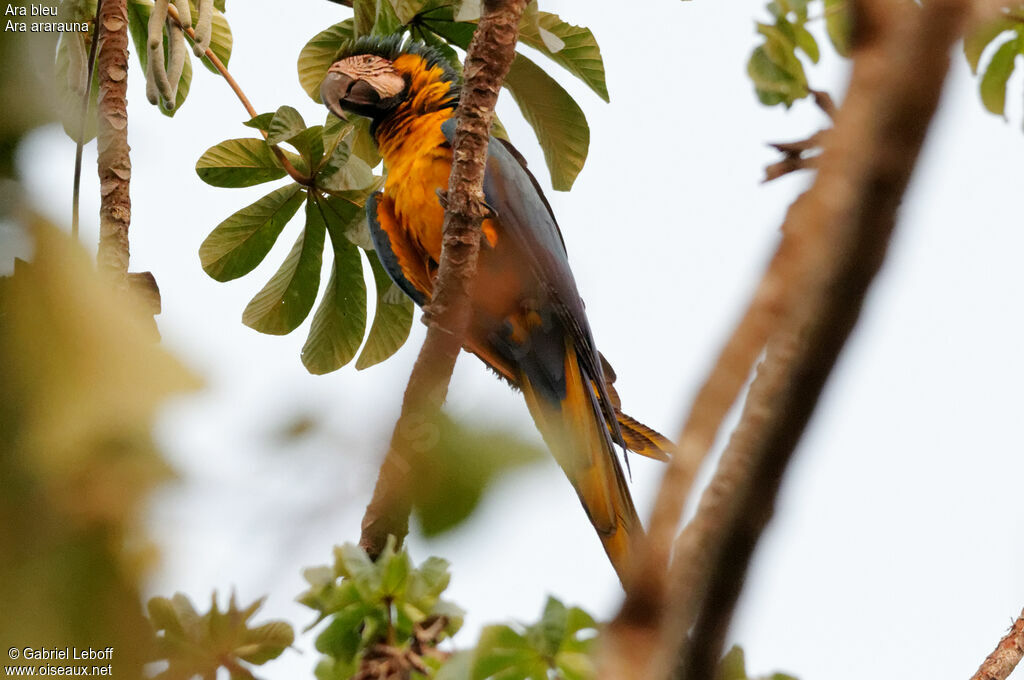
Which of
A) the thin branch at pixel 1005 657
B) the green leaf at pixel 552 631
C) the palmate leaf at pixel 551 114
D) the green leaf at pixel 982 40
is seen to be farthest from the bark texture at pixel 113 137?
the green leaf at pixel 982 40

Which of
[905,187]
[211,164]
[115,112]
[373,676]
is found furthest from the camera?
[211,164]

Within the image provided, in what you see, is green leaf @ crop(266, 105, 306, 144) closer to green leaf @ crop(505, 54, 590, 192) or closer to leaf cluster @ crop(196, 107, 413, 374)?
leaf cluster @ crop(196, 107, 413, 374)

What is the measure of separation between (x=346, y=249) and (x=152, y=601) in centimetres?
230

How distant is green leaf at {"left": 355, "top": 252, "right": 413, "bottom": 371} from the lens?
283 centimetres

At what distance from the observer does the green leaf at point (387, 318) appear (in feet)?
9.30

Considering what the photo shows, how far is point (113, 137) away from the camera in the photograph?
5.93ft

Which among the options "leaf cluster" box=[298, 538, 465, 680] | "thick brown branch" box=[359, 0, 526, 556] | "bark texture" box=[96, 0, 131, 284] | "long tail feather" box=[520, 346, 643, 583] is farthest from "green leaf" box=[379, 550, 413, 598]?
"long tail feather" box=[520, 346, 643, 583]

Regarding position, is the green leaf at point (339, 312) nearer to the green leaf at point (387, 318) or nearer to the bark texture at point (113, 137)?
the green leaf at point (387, 318)

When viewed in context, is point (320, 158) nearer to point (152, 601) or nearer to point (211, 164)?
point (211, 164)

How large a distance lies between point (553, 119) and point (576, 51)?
0.21 m

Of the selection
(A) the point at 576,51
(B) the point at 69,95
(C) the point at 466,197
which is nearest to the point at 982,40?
(A) the point at 576,51

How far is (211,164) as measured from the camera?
2.54m

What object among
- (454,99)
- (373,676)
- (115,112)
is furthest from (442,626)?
(454,99)

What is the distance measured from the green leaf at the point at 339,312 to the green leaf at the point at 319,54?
42cm
